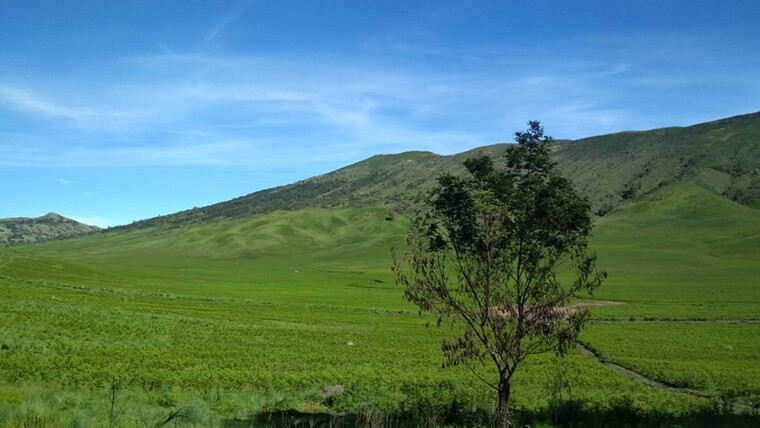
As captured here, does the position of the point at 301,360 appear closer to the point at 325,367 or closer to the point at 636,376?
the point at 325,367

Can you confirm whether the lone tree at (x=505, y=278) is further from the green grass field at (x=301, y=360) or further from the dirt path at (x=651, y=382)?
the dirt path at (x=651, y=382)

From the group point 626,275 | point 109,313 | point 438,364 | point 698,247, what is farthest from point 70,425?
point 698,247

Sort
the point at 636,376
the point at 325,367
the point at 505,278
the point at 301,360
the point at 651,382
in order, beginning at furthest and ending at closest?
1. the point at 636,376
2. the point at 301,360
3. the point at 651,382
4. the point at 325,367
5. the point at 505,278

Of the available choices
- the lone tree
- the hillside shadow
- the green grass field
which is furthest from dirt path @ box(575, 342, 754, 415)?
the lone tree

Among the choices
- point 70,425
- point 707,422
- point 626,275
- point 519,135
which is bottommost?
point 626,275

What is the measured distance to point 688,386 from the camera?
92.2 ft

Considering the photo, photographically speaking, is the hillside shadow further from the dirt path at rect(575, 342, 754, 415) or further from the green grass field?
the dirt path at rect(575, 342, 754, 415)

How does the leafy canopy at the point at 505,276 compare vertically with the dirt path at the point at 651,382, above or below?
above

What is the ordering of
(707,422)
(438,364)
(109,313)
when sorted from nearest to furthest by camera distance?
(707,422)
(438,364)
(109,313)

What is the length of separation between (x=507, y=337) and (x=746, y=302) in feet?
250

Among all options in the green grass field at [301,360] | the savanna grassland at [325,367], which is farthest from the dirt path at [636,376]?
the green grass field at [301,360]

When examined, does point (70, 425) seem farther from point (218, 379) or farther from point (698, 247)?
point (698, 247)

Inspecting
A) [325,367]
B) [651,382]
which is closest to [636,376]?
[651,382]

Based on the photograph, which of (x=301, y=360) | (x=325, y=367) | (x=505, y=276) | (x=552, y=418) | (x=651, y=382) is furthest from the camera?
(x=301, y=360)
